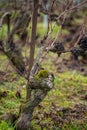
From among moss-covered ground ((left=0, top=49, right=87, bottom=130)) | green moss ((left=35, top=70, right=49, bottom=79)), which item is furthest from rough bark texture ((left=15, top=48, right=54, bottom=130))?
moss-covered ground ((left=0, top=49, right=87, bottom=130))

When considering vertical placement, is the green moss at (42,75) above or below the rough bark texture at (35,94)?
above

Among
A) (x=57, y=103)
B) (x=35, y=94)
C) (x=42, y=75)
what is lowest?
(x=57, y=103)

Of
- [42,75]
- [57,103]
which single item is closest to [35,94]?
[42,75]

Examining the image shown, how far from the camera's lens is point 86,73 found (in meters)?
10.8

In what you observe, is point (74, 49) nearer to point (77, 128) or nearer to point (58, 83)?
point (77, 128)

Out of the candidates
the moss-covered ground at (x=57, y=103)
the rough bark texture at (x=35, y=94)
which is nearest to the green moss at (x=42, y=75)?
the rough bark texture at (x=35, y=94)

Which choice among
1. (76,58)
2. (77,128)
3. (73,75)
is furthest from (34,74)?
(76,58)

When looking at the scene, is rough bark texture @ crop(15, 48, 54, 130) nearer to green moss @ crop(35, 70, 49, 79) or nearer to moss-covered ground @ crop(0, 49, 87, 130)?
green moss @ crop(35, 70, 49, 79)

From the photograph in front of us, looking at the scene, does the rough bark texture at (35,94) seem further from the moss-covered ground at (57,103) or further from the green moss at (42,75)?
the moss-covered ground at (57,103)

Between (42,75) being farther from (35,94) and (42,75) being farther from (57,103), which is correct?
(57,103)

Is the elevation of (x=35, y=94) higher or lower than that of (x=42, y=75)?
lower

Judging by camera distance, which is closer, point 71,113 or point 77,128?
point 77,128

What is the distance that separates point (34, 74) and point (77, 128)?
4.31ft

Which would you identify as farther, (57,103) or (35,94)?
(57,103)
